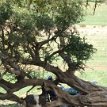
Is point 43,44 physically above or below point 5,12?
below

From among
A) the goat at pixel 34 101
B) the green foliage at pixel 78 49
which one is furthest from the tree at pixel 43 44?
the goat at pixel 34 101

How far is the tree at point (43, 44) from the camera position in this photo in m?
6.51

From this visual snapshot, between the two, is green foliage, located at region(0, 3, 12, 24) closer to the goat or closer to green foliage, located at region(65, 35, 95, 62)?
green foliage, located at region(65, 35, 95, 62)

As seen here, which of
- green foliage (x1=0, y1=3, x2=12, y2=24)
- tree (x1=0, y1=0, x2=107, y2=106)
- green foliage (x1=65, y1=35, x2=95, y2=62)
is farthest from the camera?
green foliage (x1=65, y1=35, x2=95, y2=62)

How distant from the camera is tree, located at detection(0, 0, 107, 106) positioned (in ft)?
21.4

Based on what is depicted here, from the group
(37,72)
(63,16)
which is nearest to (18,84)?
(37,72)

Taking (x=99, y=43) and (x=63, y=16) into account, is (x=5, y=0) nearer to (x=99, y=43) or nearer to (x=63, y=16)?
(x=63, y=16)

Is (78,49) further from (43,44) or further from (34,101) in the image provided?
(34,101)

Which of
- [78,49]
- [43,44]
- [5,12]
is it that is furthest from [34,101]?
[5,12]

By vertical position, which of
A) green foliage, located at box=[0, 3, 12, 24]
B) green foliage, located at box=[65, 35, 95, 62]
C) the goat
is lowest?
the goat

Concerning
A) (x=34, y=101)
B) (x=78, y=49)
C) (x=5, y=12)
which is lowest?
(x=34, y=101)

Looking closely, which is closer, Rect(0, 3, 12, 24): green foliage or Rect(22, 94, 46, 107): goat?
Rect(0, 3, 12, 24): green foliage

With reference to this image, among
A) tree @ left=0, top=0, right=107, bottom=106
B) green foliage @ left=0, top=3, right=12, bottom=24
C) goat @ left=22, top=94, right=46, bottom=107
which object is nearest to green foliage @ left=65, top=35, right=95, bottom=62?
tree @ left=0, top=0, right=107, bottom=106

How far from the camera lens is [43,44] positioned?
7492mm
